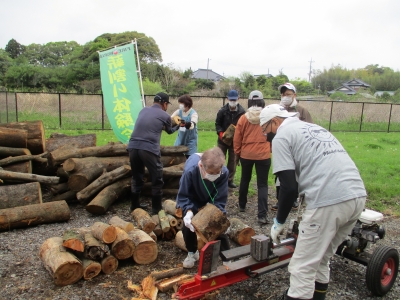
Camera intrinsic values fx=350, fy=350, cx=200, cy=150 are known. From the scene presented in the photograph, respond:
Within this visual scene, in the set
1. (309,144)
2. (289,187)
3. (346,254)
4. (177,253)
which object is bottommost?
(177,253)

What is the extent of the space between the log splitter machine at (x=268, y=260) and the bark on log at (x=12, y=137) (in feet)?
14.7

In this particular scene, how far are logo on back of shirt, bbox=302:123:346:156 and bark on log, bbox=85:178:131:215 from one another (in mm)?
3650

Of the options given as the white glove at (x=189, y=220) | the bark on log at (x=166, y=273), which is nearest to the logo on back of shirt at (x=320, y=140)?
the white glove at (x=189, y=220)

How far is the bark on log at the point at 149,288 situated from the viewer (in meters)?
3.27

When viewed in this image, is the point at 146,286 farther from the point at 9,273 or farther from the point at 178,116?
the point at 178,116

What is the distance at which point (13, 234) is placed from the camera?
4613mm

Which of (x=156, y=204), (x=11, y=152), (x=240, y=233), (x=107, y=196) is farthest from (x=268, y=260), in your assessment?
(x=11, y=152)

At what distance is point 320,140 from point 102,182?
3.98 metres

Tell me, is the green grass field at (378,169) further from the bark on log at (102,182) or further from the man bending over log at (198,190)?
the man bending over log at (198,190)

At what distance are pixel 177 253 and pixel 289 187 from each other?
7.03 feet

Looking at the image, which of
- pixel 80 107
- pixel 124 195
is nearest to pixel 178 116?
pixel 124 195

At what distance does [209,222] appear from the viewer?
315 cm

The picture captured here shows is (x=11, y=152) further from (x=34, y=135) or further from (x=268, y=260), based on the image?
(x=268, y=260)

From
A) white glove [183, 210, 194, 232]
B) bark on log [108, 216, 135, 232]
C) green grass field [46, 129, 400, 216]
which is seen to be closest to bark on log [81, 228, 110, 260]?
bark on log [108, 216, 135, 232]
